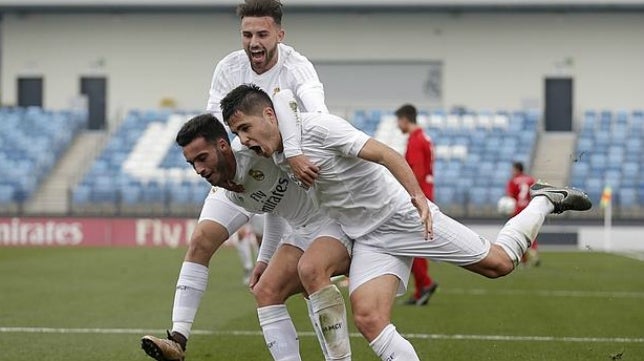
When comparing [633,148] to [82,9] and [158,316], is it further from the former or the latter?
[158,316]

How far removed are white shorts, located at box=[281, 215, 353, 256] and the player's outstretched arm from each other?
73 cm

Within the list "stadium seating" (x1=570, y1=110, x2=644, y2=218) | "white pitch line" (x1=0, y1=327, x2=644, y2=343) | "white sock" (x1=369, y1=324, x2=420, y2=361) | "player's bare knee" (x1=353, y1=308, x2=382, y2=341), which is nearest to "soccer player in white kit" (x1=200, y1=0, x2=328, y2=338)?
"player's bare knee" (x1=353, y1=308, x2=382, y2=341)

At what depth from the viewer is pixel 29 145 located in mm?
37594

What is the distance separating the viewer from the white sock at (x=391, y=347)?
6.65 meters

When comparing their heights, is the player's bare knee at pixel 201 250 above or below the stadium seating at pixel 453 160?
above

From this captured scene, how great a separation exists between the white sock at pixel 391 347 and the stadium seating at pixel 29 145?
27941mm

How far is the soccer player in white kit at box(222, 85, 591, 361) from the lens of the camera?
6695 mm

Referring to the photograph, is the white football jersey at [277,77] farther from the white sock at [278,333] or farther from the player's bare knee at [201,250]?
the white sock at [278,333]

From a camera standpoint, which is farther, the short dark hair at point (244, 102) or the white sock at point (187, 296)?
the white sock at point (187, 296)

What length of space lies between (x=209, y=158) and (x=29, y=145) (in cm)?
3178

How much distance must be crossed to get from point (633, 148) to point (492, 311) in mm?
23244

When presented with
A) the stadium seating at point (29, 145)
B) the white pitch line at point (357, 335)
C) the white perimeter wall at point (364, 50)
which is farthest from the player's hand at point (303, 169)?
the white perimeter wall at point (364, 50)

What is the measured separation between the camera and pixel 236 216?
821 cm

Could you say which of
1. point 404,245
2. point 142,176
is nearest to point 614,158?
point 142,176
